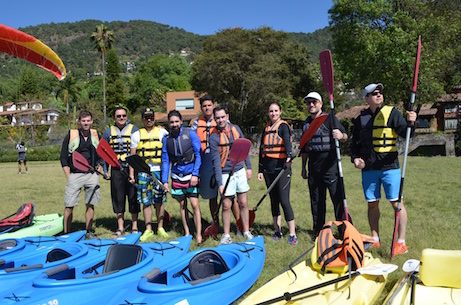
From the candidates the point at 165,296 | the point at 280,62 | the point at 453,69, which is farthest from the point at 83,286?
the point at 280,62

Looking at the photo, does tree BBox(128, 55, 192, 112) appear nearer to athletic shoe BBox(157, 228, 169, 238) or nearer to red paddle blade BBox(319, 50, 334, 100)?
athletic shoe BBox(157, 228, 169, 238)

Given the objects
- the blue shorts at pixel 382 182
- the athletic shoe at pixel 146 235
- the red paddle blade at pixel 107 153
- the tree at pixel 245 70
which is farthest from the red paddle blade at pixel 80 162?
the tree at pixel 245 70

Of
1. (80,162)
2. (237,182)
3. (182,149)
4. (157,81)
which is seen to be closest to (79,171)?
(80,162)

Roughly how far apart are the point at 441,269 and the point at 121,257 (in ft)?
9.38

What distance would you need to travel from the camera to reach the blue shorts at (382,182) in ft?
13.9

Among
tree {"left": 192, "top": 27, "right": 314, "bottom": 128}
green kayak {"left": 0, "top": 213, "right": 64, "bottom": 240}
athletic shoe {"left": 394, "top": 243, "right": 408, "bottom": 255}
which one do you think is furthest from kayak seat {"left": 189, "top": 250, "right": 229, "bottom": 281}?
tree {"left": 192, "top": 27, "right": 314, "bottom": 128}

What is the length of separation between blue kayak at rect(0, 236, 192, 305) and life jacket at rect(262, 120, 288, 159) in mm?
1642

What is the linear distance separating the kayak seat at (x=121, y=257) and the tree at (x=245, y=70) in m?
24.2

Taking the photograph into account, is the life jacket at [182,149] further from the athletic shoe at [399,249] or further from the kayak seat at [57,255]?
the athletic shoe at [399,249]

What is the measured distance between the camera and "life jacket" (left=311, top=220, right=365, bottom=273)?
344 cm

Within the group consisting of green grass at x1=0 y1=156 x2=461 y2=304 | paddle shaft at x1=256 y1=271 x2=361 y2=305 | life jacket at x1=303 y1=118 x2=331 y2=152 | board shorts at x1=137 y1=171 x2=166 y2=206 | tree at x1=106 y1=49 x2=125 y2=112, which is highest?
tree at x1=106 y1=49 x2=125 y2=112

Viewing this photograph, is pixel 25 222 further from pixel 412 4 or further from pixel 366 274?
pixel 412 4

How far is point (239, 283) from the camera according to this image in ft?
11.1

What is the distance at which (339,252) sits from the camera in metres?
3.48
